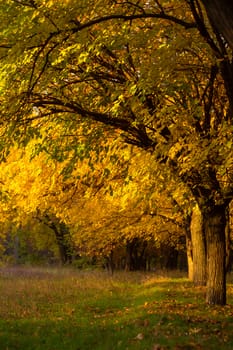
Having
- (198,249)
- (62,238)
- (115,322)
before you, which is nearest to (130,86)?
(115,322)

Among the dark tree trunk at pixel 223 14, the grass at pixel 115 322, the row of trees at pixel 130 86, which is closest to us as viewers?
the dark tree trunk at pixel 223 14

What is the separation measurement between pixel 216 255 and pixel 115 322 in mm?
4142

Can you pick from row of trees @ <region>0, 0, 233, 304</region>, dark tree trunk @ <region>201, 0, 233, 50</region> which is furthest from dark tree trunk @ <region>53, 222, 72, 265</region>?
dark tree trunk @ <region>201, 0, 233, 50</region>

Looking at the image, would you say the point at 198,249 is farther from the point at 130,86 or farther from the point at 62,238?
the point at 62,238

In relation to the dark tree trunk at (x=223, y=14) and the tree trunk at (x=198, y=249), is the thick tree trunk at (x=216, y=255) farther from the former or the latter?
the dark tree trunk at (x=223, y=14)

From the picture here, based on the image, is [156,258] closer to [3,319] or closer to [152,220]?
[152,220]

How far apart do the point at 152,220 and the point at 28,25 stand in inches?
807

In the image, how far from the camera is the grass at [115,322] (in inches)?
388

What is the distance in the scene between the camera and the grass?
A: 9.86m

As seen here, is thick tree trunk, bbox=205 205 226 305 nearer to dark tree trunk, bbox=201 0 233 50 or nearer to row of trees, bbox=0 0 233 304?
row of trees, bbox=0 0 233 304

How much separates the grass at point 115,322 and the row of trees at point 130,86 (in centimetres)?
249

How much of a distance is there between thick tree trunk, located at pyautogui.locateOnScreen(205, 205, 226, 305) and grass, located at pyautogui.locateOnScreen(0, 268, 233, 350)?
1.82 feet

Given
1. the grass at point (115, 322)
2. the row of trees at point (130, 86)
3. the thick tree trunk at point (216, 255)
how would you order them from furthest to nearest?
1. the thick tree trunk at point (216, 255)
2. the grass at point (115, 322)
3. the row of trees at point (130, 86)

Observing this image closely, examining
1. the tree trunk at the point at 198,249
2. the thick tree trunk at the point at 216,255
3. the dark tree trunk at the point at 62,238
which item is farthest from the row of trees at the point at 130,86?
the dark tree trunk at the point at 62,238
